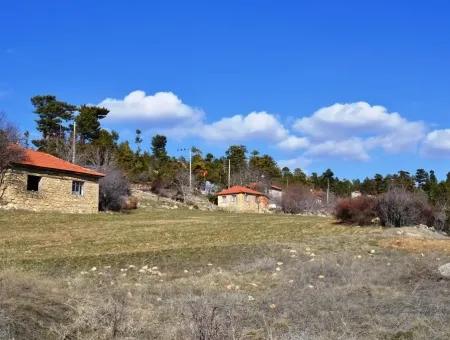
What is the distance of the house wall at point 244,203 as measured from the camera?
63.1 metres

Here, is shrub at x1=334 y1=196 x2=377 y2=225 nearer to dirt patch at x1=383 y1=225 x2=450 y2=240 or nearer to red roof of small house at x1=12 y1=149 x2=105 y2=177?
dirt patch at x1=383 y1=225 x2=450 y2=240

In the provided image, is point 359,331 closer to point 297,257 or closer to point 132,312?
point 132,312

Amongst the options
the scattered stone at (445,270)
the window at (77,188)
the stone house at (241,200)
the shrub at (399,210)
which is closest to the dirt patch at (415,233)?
the shrub at (399,210)

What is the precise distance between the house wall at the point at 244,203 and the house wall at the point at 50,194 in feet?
90.1

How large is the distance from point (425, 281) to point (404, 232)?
9.38 meters

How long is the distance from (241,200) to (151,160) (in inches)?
612

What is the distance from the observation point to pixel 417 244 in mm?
17297

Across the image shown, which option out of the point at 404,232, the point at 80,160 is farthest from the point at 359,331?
the point at 80,160

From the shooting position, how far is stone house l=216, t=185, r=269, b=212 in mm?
63156

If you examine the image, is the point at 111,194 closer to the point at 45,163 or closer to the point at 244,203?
the point at 45,163

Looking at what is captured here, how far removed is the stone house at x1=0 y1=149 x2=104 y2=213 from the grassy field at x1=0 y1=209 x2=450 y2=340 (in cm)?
1106

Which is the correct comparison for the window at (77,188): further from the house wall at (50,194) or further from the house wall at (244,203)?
the house wall at (244,203)

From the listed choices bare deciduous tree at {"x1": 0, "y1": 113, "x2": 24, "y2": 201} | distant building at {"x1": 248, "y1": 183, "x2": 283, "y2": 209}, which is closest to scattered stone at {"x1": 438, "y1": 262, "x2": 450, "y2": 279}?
bare deciduous tree at {"x1": 0, "y1": 113, "x2": 24, "y2": 201}

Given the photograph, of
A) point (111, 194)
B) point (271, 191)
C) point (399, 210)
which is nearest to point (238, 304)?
point (399, 210)
